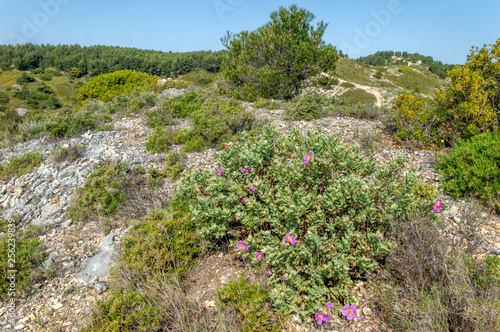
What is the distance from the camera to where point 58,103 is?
151 ft

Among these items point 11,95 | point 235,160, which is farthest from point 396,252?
point 11,95

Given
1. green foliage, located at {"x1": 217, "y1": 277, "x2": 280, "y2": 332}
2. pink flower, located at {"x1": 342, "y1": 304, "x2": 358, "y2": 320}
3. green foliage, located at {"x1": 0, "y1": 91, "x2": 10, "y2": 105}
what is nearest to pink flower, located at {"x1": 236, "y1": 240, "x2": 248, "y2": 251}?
green foliage, located at {"x1": 217, "y1": 277, "x2": 280, "y2": 332}

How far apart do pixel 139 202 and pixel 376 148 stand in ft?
16.0

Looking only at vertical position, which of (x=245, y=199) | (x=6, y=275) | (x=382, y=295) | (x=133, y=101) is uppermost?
(x=133, y=101)

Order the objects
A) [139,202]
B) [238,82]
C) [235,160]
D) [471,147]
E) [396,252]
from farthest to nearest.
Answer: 1. [238,82]
2. [139,202]
3. [471,147]
4. [235,160]
5. [396,252]

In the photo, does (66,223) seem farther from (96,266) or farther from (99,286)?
(99,286)

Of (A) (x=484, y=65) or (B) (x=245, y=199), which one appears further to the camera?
(A) (x=484, y=65)

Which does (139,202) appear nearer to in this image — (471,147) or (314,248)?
(314,248)

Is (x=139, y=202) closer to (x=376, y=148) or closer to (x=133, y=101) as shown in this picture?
(x=376, y=148)

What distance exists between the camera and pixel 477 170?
12.5 feet

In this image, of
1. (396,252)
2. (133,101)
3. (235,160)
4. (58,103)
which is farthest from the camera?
(58,103)

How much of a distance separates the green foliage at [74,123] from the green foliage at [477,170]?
902 cm

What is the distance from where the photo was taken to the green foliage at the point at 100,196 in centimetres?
456

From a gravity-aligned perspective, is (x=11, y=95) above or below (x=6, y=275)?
above
